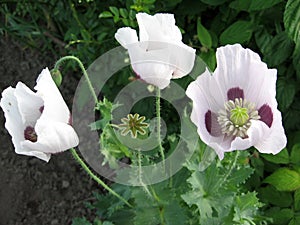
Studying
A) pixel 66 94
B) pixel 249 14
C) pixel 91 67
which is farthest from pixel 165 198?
pixel 66 94

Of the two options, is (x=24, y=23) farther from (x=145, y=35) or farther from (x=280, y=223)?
(x=145, y=35)

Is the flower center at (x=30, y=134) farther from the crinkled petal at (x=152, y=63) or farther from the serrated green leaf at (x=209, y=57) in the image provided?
the serrated green leaf at (x=209, y=57)

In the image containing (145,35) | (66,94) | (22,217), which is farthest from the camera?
(66,94)

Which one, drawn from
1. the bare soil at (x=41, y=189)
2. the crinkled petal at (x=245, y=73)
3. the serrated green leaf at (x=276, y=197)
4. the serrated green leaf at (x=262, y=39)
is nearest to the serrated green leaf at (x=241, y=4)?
the serrated green leaf at (x=262, y=39)

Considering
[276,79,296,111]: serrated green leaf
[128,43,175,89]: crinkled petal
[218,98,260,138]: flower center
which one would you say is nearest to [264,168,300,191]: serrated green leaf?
[276,79,296,111]: serrated green leaf

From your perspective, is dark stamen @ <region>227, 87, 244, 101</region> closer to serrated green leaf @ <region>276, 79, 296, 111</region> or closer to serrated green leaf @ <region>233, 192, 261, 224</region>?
serrated green leaf @ <region>233, 192, 261, 224</region>
